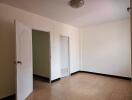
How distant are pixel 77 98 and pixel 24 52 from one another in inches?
72.1

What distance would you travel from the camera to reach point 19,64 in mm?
2480

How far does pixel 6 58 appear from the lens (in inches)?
104

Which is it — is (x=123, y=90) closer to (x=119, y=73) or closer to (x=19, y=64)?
(x=119, y=73)

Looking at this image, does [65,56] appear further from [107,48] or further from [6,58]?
[6,58]

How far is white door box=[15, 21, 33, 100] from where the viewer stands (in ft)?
7.96

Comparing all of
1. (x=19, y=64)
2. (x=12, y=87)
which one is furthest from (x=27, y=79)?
(x=19, y=64)

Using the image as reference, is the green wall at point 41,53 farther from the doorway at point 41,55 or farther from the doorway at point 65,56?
the doorway at point 65,56

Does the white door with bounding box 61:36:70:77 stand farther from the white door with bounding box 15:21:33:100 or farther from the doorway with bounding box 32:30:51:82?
the white door with bounding box 15:21:33:100

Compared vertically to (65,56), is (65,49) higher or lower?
higher

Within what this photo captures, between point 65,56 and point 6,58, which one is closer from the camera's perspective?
point 6,58

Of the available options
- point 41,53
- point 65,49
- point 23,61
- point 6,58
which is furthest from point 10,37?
point 65,49

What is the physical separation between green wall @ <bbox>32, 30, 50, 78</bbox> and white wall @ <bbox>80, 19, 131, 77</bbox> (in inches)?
82.2

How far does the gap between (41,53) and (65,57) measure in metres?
1.10

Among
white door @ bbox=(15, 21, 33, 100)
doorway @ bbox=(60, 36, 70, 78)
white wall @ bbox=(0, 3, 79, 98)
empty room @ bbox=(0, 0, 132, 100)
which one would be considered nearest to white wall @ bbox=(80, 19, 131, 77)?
empty room @ bbox=(0, 0, 132, 100)
